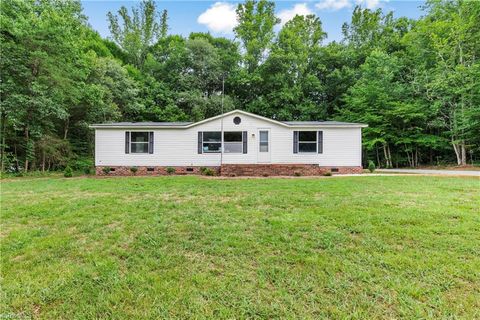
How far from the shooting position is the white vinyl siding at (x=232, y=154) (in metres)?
12.3

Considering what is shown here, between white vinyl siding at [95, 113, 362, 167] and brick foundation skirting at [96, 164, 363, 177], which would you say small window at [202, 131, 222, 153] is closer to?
white vinyl siding at [95, 113, 362, 167]

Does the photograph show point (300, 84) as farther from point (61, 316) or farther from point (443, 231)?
point (61, 316)

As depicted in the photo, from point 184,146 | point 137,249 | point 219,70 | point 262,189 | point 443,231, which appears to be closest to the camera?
point 137,249

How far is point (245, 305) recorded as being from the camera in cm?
209

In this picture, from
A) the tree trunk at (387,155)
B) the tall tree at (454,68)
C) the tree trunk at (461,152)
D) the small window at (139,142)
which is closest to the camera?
the small window at (139,142)

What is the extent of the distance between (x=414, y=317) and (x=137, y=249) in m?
2.96

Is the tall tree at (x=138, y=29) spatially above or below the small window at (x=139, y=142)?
above

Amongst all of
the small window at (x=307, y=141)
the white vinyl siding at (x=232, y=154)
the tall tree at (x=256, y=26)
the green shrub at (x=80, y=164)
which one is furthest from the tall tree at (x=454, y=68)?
the green shrub at (x=80, y=164)

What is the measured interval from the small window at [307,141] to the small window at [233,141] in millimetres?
3089

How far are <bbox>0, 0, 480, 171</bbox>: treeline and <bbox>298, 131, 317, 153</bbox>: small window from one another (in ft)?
25.1

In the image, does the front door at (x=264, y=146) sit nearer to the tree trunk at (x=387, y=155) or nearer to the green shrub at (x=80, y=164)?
the green shrub at (x=80, y=164)

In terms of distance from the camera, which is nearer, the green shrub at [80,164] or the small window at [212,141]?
the small window at [212,141]

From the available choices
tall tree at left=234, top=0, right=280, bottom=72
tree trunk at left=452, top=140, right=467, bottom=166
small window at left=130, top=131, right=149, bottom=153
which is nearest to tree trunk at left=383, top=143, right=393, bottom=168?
tree trunk at left=452, top=140, right=467, bottom=166

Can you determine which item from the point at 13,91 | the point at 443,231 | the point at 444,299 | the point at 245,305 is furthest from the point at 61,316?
the point at 13,91
